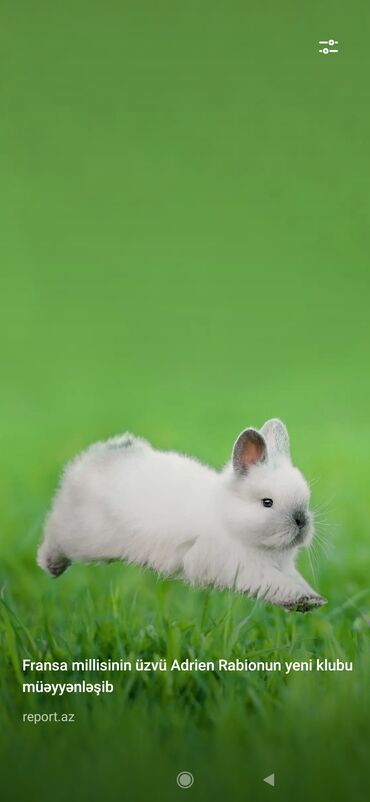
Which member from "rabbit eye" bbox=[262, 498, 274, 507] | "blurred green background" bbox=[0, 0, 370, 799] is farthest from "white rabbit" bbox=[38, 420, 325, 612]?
"blurred green background" bbox=[0, 0, 370, 799]

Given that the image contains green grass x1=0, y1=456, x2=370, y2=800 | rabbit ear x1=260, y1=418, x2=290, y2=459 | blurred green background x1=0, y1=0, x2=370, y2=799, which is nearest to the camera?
green grass x1=0, y1=456, x2=370, y2=800

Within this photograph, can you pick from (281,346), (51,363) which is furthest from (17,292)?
(281,346)

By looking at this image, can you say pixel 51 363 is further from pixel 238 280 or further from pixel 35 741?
pixel 35 741

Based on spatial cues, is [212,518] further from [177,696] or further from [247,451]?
[177,696]

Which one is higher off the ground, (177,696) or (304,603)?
(304,603)

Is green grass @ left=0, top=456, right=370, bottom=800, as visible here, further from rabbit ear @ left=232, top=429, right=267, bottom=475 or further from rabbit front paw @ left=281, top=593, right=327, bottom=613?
rabbit ear @ left=232, top=429, right=267, bottom=475

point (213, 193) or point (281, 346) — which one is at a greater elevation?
point (213, 193)

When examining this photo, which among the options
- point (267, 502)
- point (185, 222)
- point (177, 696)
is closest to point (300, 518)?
point (267, 502)
